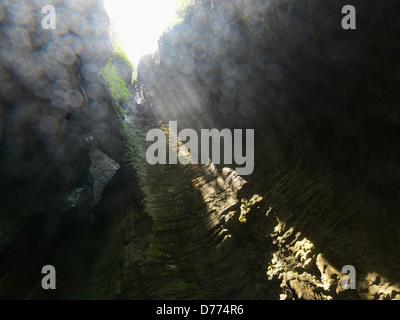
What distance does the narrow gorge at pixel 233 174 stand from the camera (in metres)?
5.36

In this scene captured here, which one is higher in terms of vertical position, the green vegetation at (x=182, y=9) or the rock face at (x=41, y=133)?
the green vegetation at (x=182, y=9)

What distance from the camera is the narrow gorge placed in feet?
17.6

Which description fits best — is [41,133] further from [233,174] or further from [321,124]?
[321,124]

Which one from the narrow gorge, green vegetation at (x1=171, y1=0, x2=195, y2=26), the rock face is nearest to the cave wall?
the narrow gorge

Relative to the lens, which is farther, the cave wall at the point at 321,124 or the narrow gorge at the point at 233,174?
the narrow gorge at the point at 233,174

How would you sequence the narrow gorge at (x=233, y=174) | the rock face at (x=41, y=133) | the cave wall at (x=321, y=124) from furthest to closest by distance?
the rock face at (x=41, y=133)
the narrow gorge at (x=233, y=174)
the cave wall at (x=321, y=124)

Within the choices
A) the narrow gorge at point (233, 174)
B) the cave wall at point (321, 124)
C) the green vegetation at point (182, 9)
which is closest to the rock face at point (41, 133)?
the narrow gorge at point (233, 174)

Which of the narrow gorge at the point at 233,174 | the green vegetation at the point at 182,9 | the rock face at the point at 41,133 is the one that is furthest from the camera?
the green vegetation at the point at 182,9

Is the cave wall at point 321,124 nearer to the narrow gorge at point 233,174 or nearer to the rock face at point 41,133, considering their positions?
the narrow gorge at point 233,174

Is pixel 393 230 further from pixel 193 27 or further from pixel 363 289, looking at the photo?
pixel 193 27

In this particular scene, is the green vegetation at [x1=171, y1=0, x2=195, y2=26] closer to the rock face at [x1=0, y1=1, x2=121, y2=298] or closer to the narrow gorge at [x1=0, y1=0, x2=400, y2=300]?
the narrow gorge at [x1=0, y1=0, x2=400, y2=300]

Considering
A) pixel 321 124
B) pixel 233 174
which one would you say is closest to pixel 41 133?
pixel 233 174

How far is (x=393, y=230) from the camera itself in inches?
202
